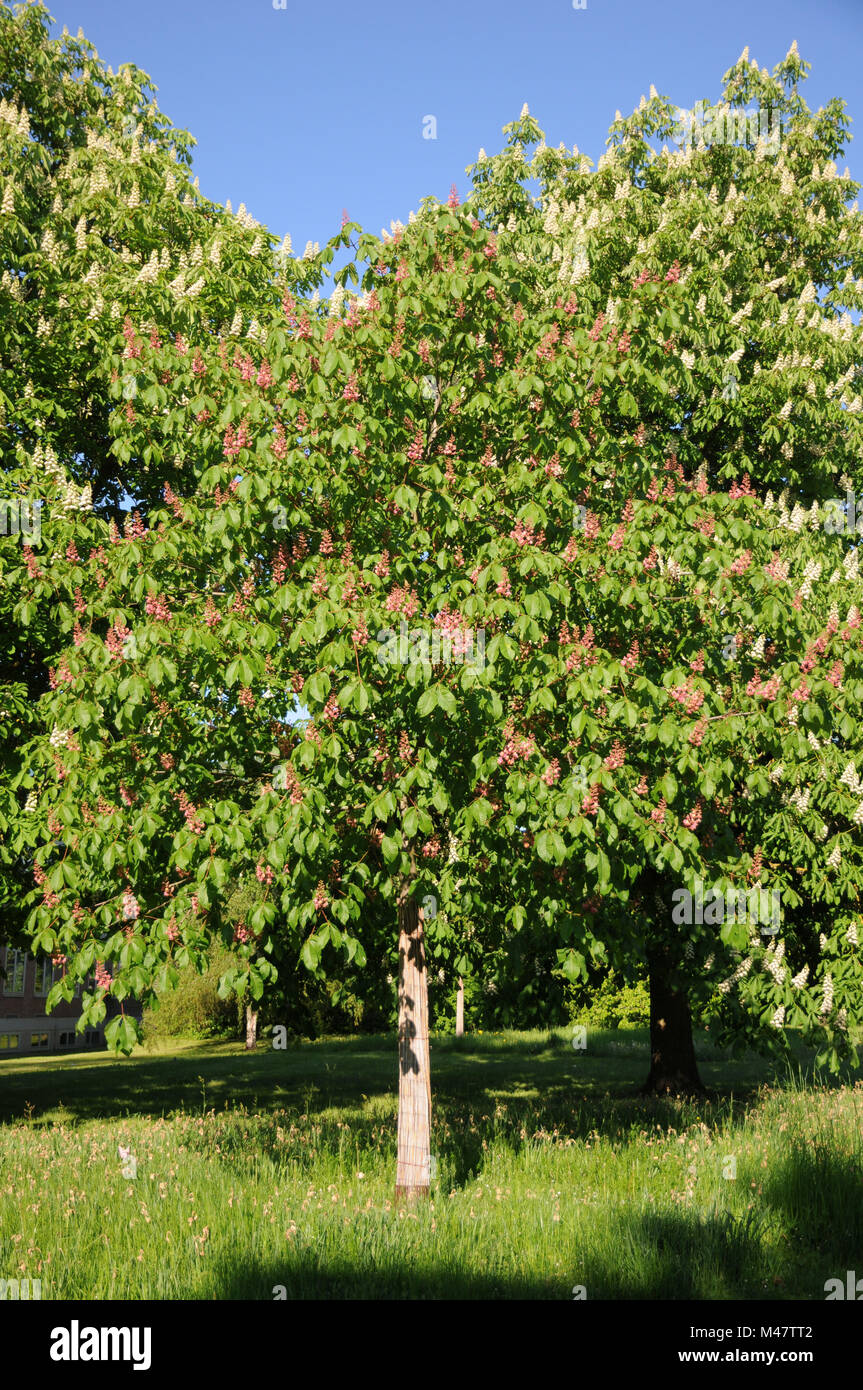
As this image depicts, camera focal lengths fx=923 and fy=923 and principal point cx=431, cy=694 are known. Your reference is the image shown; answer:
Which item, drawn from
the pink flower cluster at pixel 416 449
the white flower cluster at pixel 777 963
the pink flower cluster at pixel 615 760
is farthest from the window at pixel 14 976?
the pink flower cluster at pixel 615 760

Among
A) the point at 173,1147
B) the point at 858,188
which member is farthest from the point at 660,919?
the point at 858,188

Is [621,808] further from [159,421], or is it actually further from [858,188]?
[858,188]

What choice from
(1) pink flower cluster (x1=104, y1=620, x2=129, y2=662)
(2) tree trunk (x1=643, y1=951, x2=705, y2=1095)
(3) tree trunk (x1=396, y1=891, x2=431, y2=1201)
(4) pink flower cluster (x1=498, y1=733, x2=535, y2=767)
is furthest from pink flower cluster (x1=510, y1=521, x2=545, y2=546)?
(2) tree trunk (x1=643, y1=951, x2=705, y2=1095)

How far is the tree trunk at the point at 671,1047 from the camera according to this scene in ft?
55.0

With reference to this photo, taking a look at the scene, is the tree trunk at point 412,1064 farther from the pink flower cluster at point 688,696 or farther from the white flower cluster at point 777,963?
the white flower cluster at point 777,963

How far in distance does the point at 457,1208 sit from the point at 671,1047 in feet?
33.6

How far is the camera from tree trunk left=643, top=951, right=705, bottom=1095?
55.0 feet

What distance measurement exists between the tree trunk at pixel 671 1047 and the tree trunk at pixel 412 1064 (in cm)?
891

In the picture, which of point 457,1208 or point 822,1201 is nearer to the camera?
point 457,1208

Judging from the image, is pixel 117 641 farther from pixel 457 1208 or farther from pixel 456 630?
pixel 457 1208

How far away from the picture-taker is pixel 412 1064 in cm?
882

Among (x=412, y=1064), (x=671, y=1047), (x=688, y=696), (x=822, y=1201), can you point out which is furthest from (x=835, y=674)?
(x=671, y=1047)
